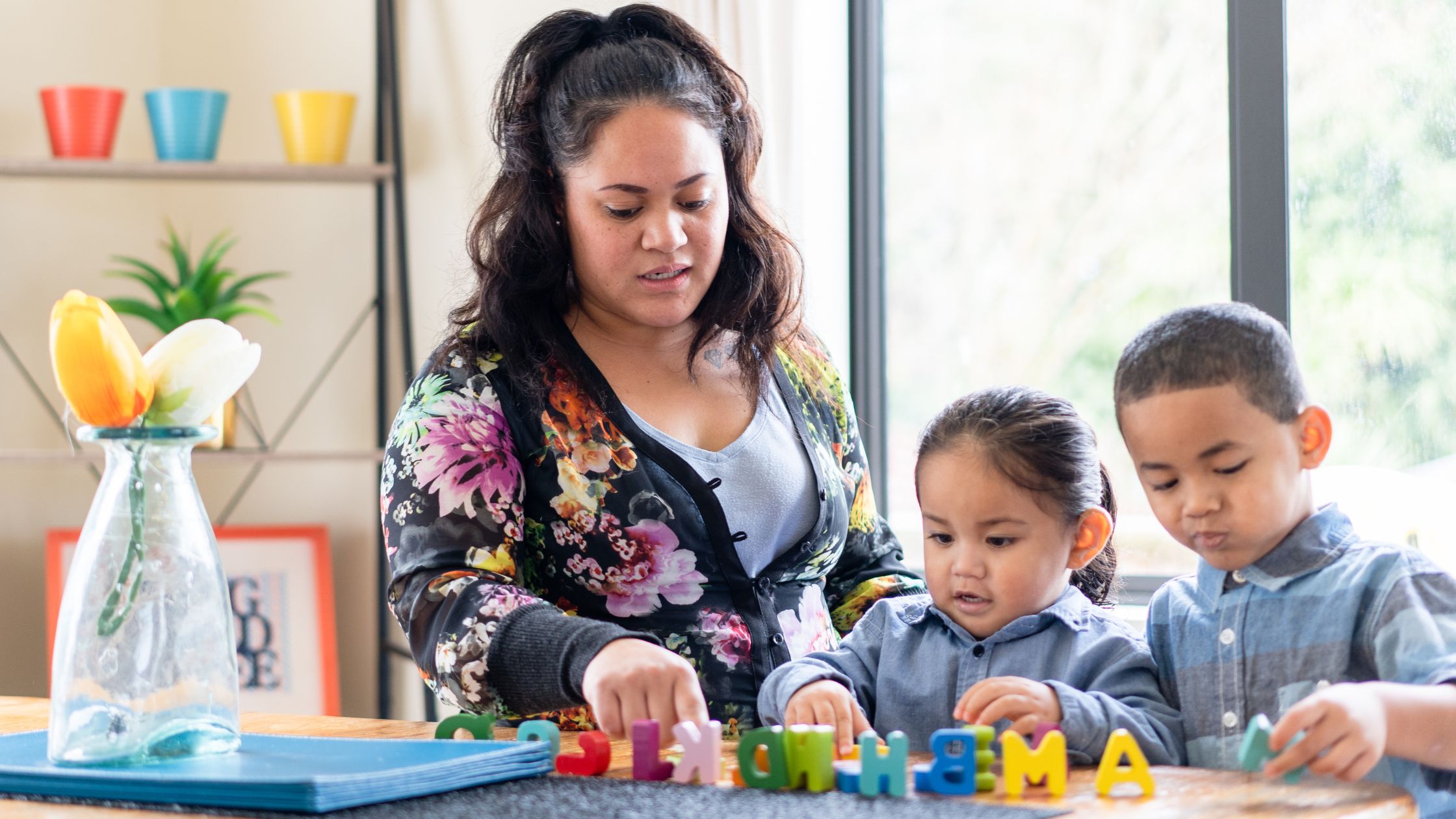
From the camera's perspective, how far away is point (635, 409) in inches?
63.1

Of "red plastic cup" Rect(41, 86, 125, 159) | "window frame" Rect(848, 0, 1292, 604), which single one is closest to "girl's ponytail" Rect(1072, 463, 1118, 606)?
"window frame" Rect(848, 0, 1292, 604)

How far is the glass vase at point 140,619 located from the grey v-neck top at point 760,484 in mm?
642

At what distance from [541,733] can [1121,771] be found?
42 cm

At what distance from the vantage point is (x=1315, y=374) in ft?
8.41

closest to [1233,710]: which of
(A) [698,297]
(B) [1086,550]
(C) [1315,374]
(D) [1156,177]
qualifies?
(B) [1086,550]

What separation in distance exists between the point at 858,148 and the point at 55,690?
87.5 inches

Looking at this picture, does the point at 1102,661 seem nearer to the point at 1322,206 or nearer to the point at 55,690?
the point at 55,690

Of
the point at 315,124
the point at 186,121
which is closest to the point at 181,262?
the point at 186,121

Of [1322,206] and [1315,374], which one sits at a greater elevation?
[1322,206]

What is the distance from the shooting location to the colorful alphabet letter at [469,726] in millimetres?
1106

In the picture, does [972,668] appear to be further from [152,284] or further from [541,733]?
[152,284]

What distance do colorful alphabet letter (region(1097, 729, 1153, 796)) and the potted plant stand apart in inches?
86.7

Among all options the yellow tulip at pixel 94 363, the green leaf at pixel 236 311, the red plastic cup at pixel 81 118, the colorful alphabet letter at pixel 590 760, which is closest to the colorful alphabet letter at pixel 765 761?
the colorful alphabet letter at pixel 590 760

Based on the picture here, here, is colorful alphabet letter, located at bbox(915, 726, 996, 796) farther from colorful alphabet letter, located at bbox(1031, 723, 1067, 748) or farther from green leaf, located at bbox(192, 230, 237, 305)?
green leaf, located at bbox(192, 230, 237, 305)
